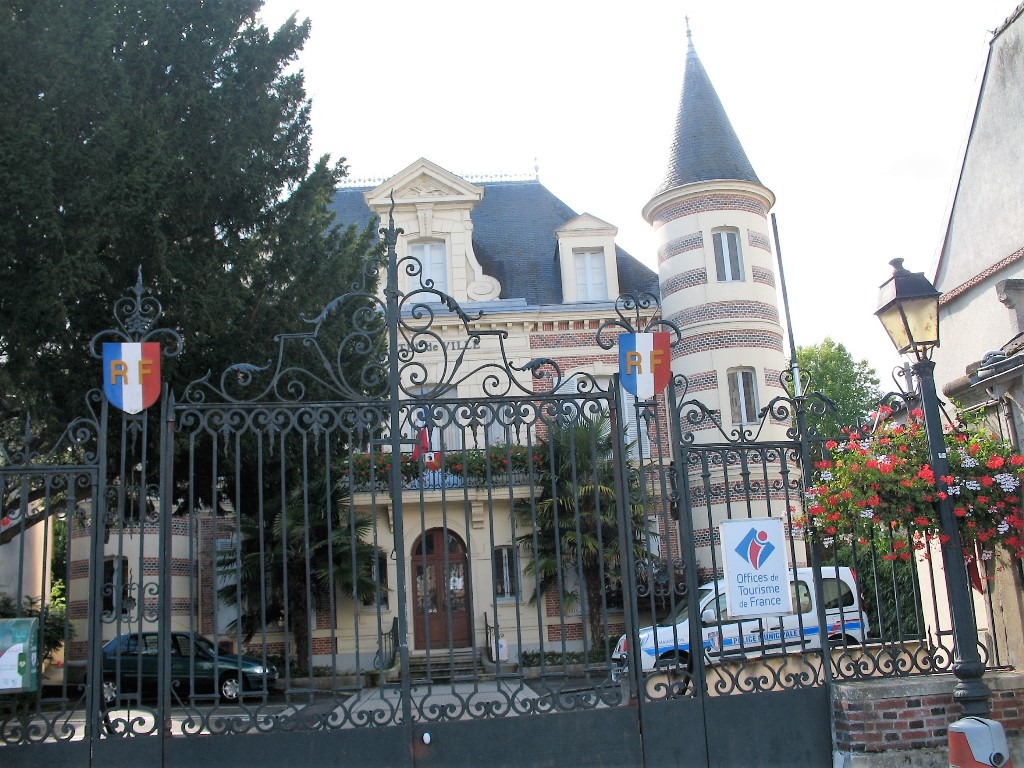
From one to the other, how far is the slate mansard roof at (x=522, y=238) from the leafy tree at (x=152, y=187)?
10440 mm

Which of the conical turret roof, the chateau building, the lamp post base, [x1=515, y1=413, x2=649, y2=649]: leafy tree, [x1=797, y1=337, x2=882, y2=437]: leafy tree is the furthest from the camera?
[x1=797, y1=337, x2=882, y2=437]: leafy tree

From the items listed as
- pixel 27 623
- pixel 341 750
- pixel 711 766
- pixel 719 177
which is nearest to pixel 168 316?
pixel 27 623

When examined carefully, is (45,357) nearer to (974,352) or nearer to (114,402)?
(114,402)

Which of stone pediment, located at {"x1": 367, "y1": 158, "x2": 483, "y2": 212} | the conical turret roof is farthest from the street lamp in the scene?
stone pediment, located at {"x1": 367, "y1": 158, "x2": 483, "y2": 212}

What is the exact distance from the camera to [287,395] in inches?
444

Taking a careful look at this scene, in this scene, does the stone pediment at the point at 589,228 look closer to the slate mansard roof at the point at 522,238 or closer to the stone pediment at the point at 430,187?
the slate mansard roof at the point at 522,238

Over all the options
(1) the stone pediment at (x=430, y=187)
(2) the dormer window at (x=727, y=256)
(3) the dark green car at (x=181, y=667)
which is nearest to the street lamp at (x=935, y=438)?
(3) the dark green car at (x=181, y=667)

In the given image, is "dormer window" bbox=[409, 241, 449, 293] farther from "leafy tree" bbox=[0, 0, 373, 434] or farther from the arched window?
"leafy tree" bbox=[0, 0, 373, 434]

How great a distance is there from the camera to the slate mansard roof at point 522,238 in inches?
851

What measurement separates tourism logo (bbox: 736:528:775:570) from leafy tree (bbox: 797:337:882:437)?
28.6 meters

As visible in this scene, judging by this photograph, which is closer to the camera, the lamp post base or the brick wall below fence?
the lamp post base

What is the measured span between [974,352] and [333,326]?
8.17 meters

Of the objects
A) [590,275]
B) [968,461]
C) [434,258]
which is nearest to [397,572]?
[968,461]

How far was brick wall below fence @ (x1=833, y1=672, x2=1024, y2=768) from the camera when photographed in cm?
655
